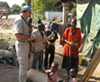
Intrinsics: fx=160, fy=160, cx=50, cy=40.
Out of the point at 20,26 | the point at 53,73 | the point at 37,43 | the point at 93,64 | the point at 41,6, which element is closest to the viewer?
the point at 20,26

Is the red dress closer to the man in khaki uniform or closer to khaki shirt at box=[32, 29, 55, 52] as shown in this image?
khaki shirt at box=[32, 29, 55, 52]

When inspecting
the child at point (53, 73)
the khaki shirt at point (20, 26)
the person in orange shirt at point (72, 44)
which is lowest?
the child at point (53, 73)

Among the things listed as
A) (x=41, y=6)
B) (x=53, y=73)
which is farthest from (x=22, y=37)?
(x=41, y=6)

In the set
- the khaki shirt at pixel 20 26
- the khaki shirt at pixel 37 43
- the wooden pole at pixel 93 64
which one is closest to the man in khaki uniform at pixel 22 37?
the khaki shirt at pixel 20 26

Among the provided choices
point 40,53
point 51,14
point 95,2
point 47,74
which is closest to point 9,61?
point 40,53

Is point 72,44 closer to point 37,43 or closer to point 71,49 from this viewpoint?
point 71,49

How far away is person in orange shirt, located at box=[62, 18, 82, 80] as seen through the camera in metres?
4.06

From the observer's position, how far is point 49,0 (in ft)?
96.6

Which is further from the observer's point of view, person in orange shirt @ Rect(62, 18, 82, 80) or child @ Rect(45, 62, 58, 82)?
person in orange shirt @ Rect(62, 18, 82, 80)

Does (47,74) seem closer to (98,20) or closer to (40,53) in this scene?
(40,53)

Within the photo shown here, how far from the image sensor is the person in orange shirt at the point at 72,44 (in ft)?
13.3

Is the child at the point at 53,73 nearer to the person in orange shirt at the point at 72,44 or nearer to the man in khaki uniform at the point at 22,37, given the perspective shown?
the man in khaki uniform at the point at 22,37

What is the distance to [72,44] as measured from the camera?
160 inches

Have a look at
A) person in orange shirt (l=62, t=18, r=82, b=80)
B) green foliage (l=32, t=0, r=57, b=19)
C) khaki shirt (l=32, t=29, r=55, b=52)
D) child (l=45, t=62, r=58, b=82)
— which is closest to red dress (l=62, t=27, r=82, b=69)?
person in orange shirt (l=62, t=18, r=82, b=80)
